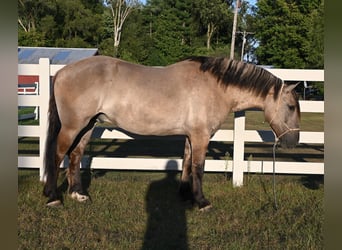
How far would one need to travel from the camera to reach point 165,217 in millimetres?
4125

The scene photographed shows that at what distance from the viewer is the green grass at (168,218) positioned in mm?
3438

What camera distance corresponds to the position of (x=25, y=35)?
36250 millimetres

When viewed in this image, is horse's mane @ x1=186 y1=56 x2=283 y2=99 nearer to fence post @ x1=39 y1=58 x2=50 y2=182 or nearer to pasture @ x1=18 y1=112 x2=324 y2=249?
pasture @ x1=18 y1=112 x2=324 y2=249

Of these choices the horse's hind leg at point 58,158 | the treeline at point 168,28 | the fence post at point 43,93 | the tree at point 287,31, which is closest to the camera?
the horse's hind leg at point 58,158

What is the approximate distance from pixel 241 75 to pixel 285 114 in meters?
0.76

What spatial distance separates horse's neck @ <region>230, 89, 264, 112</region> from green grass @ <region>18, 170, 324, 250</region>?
3.87 ft

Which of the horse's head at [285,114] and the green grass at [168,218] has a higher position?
the horse's head at [285,114]

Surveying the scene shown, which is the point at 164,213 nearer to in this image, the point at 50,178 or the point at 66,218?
the point at 66,218

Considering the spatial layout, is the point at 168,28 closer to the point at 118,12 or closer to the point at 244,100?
the point at 118,12

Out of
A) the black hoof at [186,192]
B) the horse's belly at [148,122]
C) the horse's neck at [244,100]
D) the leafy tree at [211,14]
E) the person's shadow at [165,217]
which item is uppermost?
the leafy tree at [211,14]

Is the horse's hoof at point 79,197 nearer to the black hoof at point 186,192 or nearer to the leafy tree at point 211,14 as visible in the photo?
the black hoof at point 186,192

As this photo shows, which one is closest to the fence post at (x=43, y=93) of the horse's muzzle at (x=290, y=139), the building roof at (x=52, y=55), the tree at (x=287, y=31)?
the horse's muzzle at (x=290, y=139)

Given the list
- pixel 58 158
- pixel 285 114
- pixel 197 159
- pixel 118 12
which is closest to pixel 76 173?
pixel 58 158

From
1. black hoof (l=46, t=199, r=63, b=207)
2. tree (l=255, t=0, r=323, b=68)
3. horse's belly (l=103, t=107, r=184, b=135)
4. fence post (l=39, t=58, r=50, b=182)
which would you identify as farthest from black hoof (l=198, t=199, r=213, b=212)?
tree (l=255, t=0, r=323, b=68)
